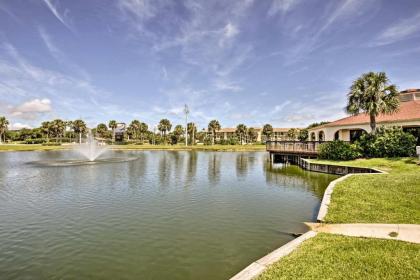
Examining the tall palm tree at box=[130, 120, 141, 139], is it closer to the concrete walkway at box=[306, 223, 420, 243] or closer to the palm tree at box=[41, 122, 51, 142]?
the palm tree at box=[41, 122, 51, 142]

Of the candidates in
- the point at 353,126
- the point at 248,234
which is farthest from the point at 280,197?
the point at 353,126

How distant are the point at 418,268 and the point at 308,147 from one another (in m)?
29.3

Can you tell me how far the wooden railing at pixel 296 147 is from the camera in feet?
109

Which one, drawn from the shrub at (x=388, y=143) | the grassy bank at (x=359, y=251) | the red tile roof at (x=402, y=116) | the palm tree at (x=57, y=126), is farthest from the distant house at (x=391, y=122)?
the palm tree at (x=57, y=126)

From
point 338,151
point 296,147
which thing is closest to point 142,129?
point 296,147

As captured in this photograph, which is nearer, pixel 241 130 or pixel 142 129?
pixel 241 130

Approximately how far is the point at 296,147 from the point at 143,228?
95.8ft

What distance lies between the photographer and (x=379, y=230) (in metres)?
8.55

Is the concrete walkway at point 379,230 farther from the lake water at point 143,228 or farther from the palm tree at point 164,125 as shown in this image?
the palm tree at point 164,125

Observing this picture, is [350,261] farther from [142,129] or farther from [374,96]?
[142,129]

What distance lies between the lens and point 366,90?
2895 cm

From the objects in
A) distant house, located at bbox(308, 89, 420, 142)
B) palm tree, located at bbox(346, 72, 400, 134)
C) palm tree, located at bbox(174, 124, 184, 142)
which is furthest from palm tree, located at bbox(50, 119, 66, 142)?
palm tree, located at bbox(346, 72, 400, 134)

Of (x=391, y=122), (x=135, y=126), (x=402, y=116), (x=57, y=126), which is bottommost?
(x=391, y=122)

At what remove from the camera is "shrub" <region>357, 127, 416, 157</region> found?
2591cm
